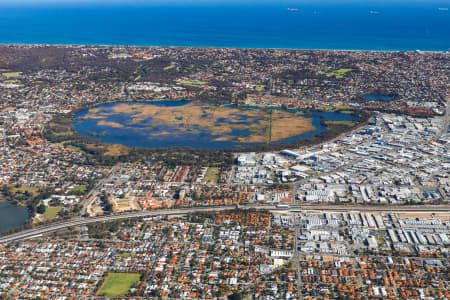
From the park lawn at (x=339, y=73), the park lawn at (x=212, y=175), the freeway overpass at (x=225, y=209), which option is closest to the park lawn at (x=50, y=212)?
the freeway overpass at (x=225, y=209)

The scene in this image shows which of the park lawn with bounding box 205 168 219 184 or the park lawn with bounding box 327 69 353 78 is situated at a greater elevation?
the park lawn with bounding box 327 69 353 78

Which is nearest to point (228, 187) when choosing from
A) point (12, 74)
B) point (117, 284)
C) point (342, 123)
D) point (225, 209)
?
point (225, 209)

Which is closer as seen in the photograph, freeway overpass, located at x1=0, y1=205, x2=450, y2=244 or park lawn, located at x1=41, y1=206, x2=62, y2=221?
freeway overpass, located at x1=0, y1=205, x2=450, y2=244

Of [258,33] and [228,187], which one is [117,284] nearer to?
[228,187]

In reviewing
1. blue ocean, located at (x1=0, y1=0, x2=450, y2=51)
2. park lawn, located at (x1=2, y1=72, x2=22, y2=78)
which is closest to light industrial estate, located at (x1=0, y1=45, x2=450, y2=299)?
park lawn, located at (x1=2, y1=72, x2=22, y2=78)

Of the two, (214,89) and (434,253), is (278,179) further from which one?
(214,89)

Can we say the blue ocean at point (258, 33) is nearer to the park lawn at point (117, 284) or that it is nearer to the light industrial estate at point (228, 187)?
the light industrial estate at point (228, 187)

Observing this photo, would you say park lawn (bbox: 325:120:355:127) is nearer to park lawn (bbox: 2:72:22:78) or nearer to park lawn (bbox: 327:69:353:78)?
park lawn (bbox: 327:69:353:78)
